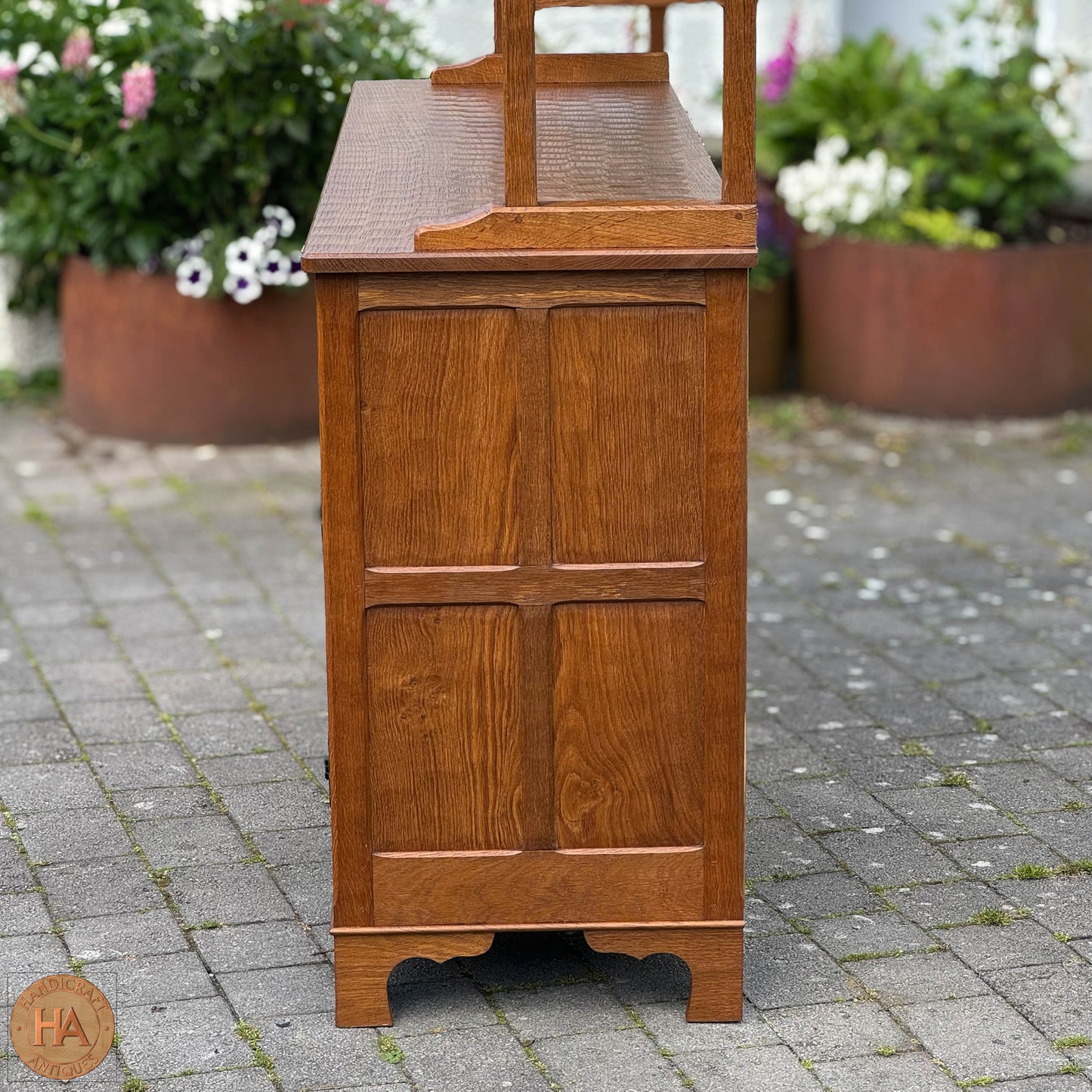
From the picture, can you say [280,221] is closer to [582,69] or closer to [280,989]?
[582,69]

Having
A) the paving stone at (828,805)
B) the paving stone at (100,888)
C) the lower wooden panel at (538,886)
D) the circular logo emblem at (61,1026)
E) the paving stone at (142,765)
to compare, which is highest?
the lower wooden panel at (538,886)

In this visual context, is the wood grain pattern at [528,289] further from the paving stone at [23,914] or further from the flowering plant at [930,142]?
the flowering plant at [930,142]

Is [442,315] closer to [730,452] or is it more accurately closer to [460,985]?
[730,452]

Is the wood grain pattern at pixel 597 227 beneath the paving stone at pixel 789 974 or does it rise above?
above

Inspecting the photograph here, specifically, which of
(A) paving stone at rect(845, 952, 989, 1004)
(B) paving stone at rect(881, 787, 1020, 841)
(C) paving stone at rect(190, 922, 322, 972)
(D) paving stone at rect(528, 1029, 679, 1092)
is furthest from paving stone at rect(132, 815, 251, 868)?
(B) paving stone at rect(881, 787, 1020, 841)

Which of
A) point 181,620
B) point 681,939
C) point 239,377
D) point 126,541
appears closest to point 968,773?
point 681,939

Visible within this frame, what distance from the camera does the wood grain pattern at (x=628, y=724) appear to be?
10.1ft

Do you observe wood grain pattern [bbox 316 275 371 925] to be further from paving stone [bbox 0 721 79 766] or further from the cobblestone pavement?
paving stone [bbox 0 721 79 766]

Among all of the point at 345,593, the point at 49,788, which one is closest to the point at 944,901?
the point at 345,593

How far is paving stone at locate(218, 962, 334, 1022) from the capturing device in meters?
3.24

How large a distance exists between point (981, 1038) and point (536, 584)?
1.11 meters

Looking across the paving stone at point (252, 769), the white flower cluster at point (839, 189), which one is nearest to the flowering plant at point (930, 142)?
the white flower cluster at point (839, 189)

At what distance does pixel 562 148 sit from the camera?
3.32 m

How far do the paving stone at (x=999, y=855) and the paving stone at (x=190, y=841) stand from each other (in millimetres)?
Result: 1527
